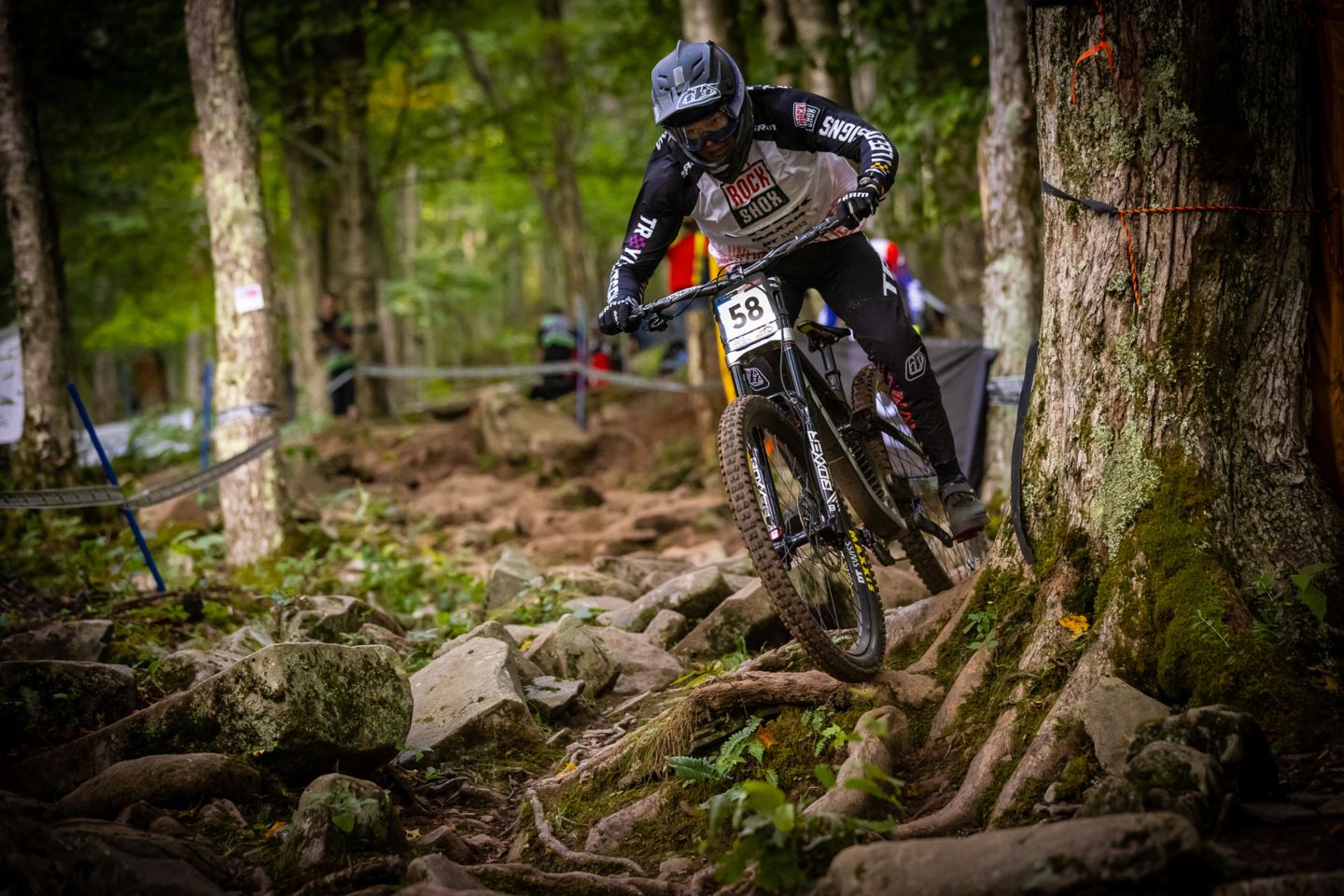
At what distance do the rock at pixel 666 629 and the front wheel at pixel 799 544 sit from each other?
136 cm

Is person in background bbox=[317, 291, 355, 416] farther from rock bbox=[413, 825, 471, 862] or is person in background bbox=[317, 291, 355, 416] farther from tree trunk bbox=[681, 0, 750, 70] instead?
rock bbox=[413, 825, 471, 862]

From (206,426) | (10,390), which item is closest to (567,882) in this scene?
(10,390)

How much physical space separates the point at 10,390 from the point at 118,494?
8.66 feet

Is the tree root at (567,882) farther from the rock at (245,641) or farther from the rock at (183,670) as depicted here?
the rock at (245,641)

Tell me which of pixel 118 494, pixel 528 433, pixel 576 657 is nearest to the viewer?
pixel 576 657

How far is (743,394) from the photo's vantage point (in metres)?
4.25

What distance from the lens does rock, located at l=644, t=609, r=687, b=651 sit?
5.59 meters

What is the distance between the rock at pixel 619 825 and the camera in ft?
11.4

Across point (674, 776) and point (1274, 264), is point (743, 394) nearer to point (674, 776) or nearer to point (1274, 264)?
point (674, 776)

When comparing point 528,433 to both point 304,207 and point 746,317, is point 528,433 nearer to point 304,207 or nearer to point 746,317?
point 304,207

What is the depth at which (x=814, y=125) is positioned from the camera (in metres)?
4.48

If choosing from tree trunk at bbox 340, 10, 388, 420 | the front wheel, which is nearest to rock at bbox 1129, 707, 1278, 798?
the front wheel

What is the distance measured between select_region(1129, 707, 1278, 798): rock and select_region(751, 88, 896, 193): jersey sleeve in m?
2.45

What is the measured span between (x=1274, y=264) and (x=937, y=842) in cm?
226
